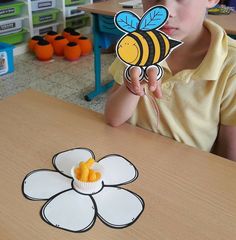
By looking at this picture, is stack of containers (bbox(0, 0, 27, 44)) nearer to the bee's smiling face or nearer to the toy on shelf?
the toy on shelf

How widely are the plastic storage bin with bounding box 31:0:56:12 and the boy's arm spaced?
2.55m

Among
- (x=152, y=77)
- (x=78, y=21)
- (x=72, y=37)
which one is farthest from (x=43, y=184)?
(x=78, y=21)

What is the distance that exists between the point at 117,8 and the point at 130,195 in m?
1.54

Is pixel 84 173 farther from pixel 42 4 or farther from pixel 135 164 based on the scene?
pixel 42 4

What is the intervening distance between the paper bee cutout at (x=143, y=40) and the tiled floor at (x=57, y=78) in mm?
1466

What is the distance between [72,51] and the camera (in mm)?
2721

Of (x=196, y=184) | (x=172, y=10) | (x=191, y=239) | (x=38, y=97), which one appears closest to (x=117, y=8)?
(x=38, y=97)

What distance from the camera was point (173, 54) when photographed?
2.50 feet

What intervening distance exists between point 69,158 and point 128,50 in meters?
0.23

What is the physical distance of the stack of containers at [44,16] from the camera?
294 centimetres

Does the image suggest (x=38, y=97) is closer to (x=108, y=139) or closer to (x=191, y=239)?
(x=108, y=139)

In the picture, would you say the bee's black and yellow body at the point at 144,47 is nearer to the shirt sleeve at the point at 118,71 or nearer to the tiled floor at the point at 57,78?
the shirt sleeve at the point at 118,71

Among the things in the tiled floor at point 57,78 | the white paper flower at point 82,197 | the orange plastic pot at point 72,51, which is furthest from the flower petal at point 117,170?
the orange plastic pot at point 72,51

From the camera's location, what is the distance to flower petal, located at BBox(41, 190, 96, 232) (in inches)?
18.6
